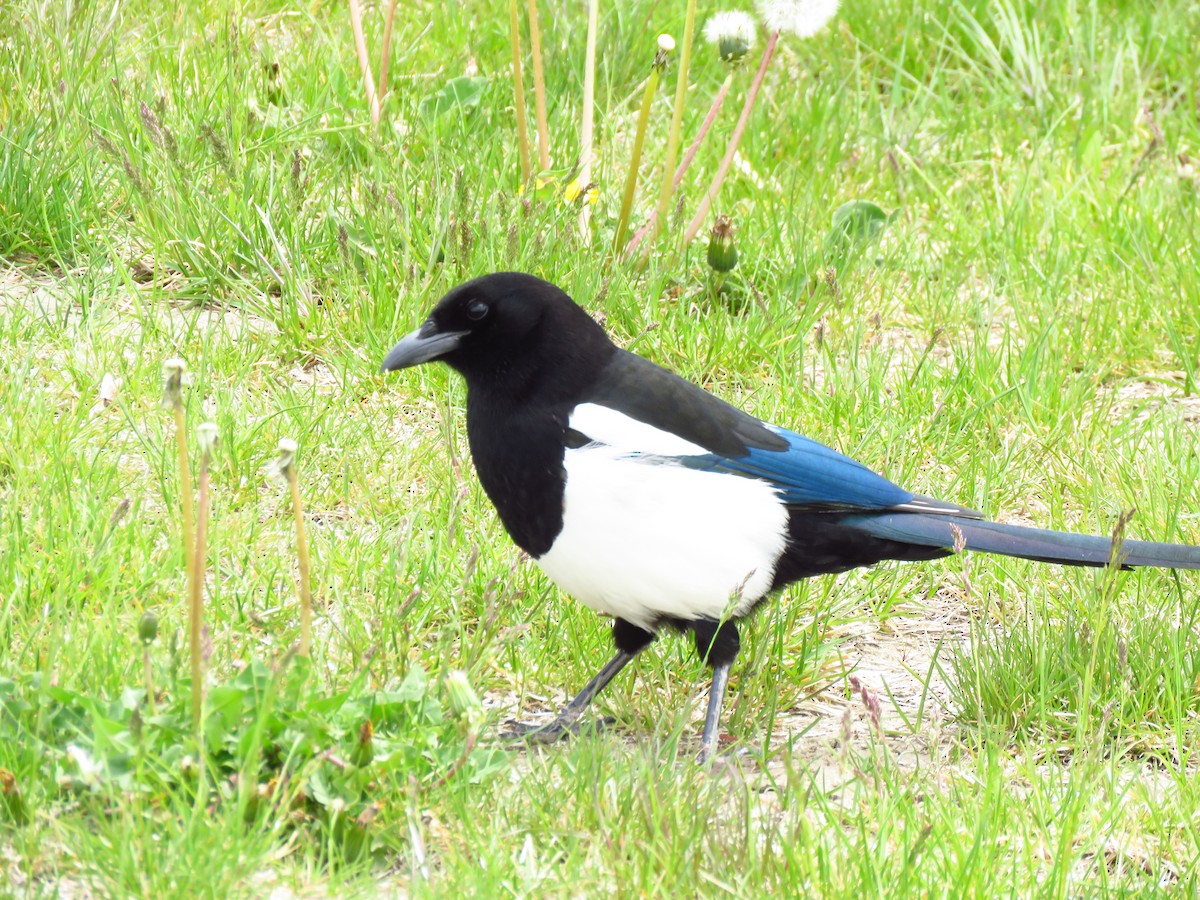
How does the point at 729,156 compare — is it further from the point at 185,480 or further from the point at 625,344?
the point at 185,480

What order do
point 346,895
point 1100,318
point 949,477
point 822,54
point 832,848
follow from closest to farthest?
point 346,895 → point 832,848 → point 949,477 → point 1100,318 → point 822,54

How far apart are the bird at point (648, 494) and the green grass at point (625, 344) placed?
0.42 feet

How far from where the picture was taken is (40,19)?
405cm

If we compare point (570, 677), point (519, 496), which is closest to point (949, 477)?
point (570, 677)

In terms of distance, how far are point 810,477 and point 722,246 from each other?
4.15 ft

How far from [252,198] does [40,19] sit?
0.86m

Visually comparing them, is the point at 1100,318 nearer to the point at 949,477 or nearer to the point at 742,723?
the point at 949,477

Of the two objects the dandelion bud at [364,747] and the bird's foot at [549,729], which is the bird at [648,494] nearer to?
the bird's foot at [549,729]

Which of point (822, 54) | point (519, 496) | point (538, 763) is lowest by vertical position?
point (538, 763)

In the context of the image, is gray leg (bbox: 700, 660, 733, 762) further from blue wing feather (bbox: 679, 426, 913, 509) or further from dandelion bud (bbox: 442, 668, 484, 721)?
dandelion bud (bbox: 442, 668, 484, 721)

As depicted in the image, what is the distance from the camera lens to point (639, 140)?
12.1 ft

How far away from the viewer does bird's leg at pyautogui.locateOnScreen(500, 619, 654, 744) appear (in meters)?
2.58

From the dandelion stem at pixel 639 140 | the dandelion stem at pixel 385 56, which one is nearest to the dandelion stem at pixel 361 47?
the dandelion stem at pixel 385 56

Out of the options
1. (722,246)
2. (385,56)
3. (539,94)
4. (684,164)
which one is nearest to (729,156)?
(684,164)
